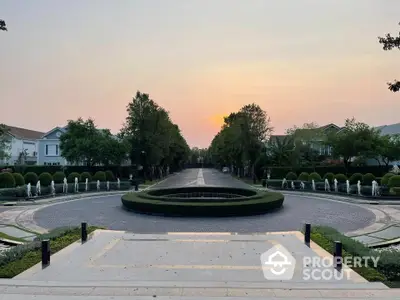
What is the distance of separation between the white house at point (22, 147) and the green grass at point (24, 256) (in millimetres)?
50426

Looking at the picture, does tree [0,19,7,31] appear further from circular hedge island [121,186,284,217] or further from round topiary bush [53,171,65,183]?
round topiary bush [53,171,65,183]

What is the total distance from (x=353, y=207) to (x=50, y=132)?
49.4m

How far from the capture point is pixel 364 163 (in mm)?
43406

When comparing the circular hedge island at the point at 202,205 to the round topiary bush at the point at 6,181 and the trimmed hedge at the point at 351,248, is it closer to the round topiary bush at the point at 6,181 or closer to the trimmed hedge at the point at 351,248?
the trimmed hedge at the point at 351,248

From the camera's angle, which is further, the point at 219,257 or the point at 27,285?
the point at 219,257

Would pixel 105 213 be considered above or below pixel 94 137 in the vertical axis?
below

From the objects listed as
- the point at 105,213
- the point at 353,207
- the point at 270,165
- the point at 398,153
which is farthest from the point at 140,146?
the point at 398,153

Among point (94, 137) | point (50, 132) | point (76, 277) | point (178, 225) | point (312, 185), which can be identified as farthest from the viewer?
point (50, 132)

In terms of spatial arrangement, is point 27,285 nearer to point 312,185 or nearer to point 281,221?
point 281,221

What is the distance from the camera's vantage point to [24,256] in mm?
8820

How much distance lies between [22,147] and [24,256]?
59.9 meters

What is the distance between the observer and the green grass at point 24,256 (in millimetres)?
7711

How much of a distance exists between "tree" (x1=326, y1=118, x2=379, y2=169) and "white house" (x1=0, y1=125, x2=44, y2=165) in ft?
151

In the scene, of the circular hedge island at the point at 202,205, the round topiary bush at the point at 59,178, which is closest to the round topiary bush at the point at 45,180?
the round topiary bush at the point at 59,178
